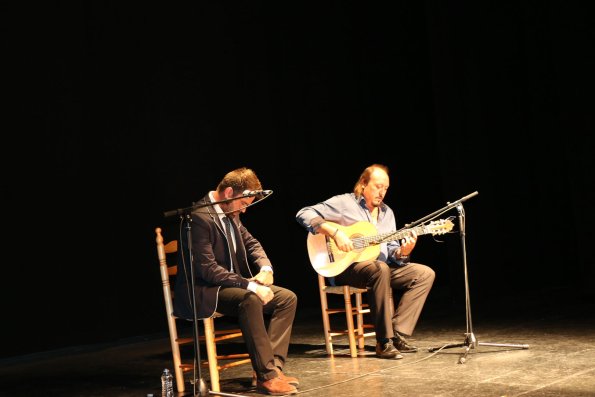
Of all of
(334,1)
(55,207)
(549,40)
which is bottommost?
(55,207)

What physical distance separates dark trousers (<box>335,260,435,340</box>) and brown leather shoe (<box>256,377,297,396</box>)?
0.96 metres

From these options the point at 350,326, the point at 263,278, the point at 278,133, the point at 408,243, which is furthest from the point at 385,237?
the point at 278,133

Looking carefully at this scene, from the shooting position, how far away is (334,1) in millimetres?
7234

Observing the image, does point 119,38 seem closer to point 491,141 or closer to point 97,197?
point 97,197

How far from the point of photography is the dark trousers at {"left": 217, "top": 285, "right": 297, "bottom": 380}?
3.76 m

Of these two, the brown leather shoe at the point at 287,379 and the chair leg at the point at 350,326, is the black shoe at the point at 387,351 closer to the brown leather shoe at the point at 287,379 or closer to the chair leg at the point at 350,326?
the chair leg at the point at 350,326

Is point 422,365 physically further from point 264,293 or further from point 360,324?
point 264,293

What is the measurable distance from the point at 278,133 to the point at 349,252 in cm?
238

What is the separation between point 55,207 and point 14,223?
0.31m

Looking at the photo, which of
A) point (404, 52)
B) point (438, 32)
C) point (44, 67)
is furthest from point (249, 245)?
point (404, 52)

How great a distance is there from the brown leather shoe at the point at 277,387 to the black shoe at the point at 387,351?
2.94ft

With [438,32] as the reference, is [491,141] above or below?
below

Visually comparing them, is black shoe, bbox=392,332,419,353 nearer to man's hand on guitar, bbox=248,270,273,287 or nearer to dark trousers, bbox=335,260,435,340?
dark trousers, bbox=335,260,435,340

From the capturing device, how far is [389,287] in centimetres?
461
